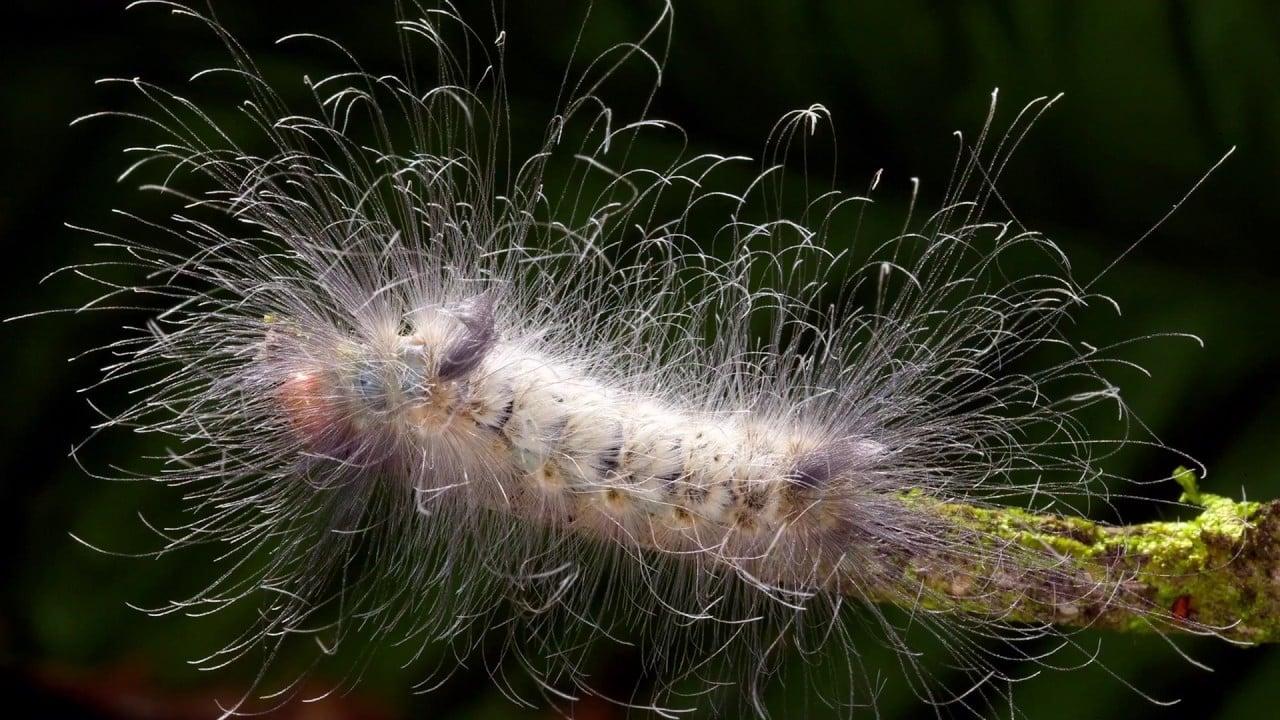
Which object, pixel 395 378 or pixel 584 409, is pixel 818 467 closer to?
pixel 584 409

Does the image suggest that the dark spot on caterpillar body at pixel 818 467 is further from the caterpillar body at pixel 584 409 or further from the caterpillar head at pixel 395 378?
the caterpillar head at pixel 395 378

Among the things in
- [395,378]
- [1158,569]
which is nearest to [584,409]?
[395,378]

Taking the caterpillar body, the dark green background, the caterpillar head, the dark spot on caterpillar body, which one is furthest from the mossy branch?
the caterpillar head

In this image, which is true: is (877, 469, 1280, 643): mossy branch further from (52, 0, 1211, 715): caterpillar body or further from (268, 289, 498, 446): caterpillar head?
(268, 289, 498, 446): caterpillar head

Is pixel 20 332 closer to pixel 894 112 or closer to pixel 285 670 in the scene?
pixel 285 670

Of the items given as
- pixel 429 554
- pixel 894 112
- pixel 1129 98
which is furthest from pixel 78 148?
pixel 1129 98

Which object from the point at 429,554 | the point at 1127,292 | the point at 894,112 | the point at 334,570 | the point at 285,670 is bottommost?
the point at 285,670

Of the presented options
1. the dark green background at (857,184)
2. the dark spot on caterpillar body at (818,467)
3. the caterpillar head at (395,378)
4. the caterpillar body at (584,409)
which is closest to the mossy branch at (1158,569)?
the caterpillar body at (584,409)
